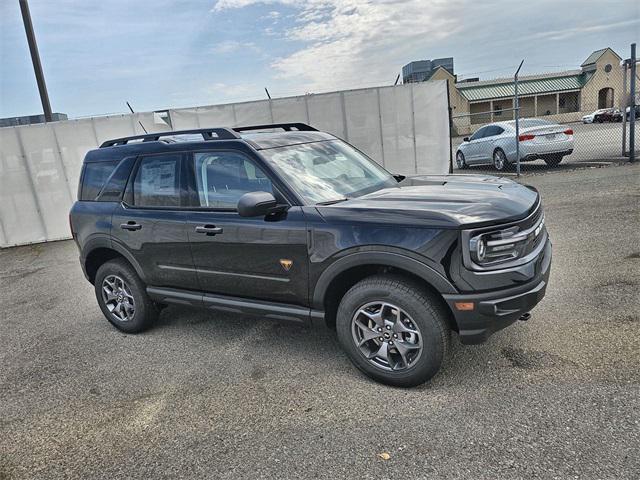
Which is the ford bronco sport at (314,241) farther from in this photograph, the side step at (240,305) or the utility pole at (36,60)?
the utility pole at (36,60)

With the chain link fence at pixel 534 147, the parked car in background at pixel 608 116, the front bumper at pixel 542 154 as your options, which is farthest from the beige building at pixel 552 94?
the front bumper at pixel 542 154

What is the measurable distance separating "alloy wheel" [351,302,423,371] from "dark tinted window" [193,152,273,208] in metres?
1.22

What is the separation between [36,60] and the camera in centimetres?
1127

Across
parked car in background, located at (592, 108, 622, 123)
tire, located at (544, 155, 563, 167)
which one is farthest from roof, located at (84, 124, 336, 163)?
parked car in background, located at (592, 108, 622, 123)

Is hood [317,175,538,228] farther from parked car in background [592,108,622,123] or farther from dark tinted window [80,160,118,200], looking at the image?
parked car in background [592,108,622,123]

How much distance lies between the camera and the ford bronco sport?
9.96ft

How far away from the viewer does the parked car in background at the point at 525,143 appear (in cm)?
1256

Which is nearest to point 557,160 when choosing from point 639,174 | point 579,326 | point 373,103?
point 639,174

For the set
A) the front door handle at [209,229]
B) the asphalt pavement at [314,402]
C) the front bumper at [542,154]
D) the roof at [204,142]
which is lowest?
the asphalt pavement at [314,402]

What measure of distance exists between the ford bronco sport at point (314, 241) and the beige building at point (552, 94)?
46.7m

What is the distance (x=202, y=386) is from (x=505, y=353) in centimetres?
227

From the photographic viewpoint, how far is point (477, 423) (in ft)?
9.41

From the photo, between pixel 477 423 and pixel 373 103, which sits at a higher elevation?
pixel 373 103

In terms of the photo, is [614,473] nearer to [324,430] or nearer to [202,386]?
[324,430]
